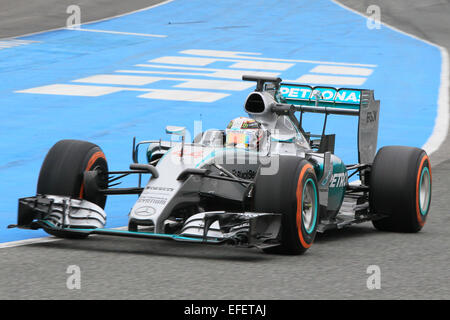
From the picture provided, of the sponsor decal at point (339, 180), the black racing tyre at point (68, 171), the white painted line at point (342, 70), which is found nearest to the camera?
the black racing tyre at point (68, 171)

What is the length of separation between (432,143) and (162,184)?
9318 millimetres

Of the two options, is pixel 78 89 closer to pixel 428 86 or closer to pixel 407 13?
pixel 428 86

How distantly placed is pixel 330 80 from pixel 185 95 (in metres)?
4.17

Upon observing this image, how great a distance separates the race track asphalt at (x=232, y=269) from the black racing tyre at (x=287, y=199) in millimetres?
141

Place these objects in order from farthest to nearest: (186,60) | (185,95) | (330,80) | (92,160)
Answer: (186,60) → (330,80) → (185,95) → (92,160)

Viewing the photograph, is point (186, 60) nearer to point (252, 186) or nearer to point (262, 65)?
point (262, 65)

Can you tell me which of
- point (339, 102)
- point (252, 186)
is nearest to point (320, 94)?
point (339, 102)

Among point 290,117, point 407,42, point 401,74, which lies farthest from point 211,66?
point 290,117

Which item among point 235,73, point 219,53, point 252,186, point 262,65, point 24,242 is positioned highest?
point 219,53

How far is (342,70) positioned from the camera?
2503 cm

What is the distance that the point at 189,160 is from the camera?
872 cm

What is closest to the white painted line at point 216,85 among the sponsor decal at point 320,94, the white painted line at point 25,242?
the sponsor decal at point 320,94

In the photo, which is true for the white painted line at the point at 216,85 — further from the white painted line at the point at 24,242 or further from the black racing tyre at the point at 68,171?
the white painted line at the point at 24,242

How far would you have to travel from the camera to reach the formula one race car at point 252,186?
801 centimetres
